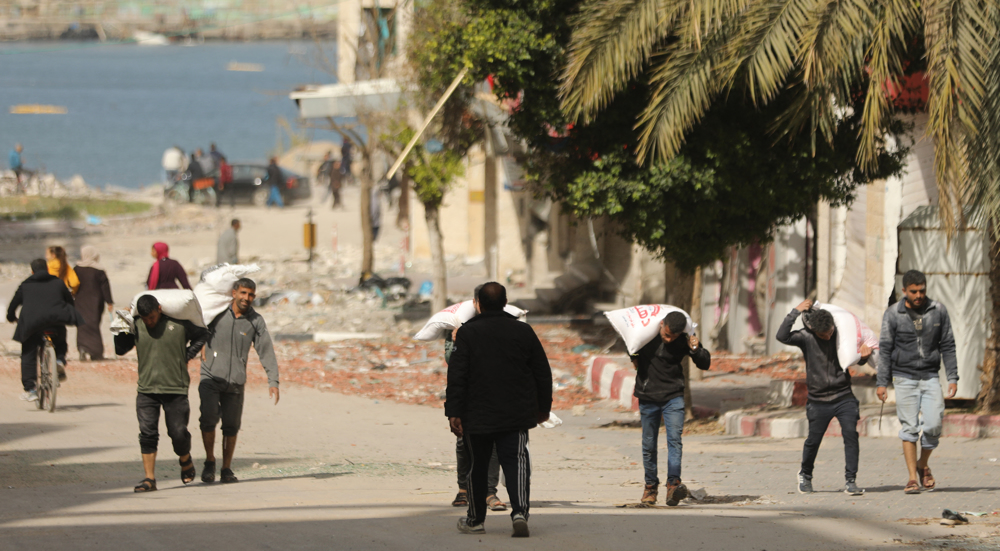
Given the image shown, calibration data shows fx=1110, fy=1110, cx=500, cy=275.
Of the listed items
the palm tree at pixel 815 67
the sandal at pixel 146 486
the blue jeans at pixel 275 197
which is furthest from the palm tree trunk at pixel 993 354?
the blue jeans at pixel 275 197

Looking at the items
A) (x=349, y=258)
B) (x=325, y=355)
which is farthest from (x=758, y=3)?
(x=349, y=258)

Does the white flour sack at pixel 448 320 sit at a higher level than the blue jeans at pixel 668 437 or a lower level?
higher

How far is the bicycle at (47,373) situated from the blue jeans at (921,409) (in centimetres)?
806

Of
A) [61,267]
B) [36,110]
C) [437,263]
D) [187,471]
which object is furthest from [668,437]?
[36,110]

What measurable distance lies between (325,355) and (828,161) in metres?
8.27

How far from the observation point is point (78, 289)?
1385 centimetres

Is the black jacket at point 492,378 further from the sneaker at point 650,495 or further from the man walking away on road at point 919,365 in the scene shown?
the man walking away on road at point 919,365

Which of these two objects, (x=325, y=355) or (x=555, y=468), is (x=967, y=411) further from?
(x=325, y=355)

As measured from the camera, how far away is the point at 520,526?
6.14 metres

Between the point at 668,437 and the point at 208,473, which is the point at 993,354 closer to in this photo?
the point at 668,437

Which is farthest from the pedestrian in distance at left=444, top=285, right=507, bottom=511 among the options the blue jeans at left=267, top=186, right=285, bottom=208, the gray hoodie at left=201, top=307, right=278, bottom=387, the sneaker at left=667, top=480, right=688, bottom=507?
the blue jeans at left=267, top=186, right=285, bottom=208

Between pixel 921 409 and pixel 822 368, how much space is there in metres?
0.77

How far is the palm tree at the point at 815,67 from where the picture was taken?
893cm

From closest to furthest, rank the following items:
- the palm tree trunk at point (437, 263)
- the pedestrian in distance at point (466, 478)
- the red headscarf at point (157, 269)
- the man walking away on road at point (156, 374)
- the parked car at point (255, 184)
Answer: the pedestrian in distance at point (466, 478), the man walking away on road at point (156, 374), the red headscarf at point (157, 269), the palm tree trunk at point (437, 263), the parked car at point (255, 184)
